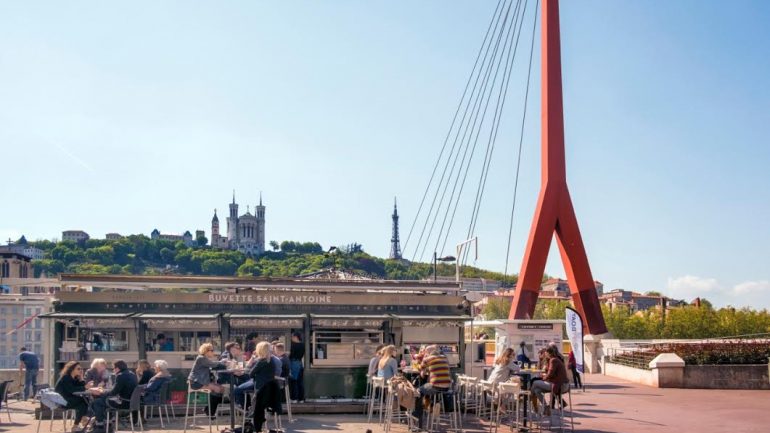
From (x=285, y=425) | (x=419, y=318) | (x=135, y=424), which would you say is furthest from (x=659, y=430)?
(x=135, y=424)

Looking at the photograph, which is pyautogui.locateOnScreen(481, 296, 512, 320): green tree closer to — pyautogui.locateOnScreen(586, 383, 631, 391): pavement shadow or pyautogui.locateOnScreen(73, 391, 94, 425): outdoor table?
pyautogui.locateOnScreen(586, 383, 631, 391): pavement shadow

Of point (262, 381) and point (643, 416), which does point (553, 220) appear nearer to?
point (643, 416)

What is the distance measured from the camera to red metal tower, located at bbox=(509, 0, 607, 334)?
3506 centimetres

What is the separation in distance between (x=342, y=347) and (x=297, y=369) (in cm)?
107

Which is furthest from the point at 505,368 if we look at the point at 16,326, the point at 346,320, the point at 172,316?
the point at 16,326

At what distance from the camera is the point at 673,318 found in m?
60.8

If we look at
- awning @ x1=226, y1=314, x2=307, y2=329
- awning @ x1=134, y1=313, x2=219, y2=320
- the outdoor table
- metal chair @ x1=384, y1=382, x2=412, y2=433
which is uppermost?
awning @ x1=134, y1=313, x2=219, y2=320

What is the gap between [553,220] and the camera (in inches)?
1395

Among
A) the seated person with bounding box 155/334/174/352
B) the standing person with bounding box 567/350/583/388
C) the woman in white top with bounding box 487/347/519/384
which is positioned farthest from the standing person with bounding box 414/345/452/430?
the standing person with bounding box 567/350/583/388

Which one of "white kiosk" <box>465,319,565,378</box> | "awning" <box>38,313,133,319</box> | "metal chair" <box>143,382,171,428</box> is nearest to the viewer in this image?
"metal chair" <box>143,382,171,428</box>

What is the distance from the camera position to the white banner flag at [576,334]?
75.3 ft

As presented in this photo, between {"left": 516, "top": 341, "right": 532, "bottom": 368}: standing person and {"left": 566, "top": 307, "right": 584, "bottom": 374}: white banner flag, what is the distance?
3.82ft

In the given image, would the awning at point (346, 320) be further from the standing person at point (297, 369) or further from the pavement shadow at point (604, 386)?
the pavement shadow at point (604, 386)

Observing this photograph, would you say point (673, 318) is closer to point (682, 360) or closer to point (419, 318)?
point (682, 360)
